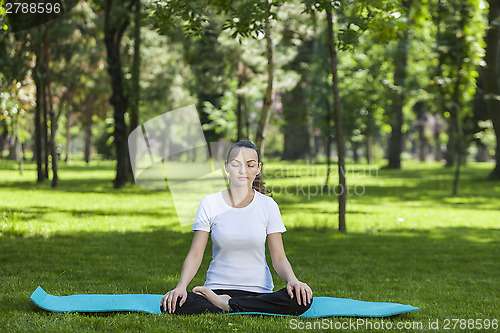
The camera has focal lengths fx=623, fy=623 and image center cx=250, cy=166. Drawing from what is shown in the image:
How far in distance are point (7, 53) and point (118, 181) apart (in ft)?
18.5

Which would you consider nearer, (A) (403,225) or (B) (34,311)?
(B) (34,311)

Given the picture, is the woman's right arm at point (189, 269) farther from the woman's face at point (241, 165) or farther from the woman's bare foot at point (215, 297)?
the woman's face at point (241, 165)

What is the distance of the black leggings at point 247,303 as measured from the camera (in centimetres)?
512

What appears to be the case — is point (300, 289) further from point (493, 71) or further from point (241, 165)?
point (493, 71)

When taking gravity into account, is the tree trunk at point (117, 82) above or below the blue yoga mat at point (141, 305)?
above

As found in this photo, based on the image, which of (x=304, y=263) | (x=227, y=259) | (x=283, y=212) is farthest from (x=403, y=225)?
(x=227, y=259)

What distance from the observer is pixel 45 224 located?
11.7m

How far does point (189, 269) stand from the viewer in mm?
4844

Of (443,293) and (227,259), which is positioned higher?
(227,259)

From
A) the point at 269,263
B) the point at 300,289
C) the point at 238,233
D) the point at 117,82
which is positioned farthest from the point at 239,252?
the point at 117,82

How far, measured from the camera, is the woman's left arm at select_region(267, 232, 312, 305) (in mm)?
4969

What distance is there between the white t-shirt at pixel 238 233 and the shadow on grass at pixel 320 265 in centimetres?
172

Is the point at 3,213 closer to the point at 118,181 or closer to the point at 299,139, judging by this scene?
the point at 118,181

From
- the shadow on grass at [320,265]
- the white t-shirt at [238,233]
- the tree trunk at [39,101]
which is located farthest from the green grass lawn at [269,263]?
the tree trunk at [39,101]
